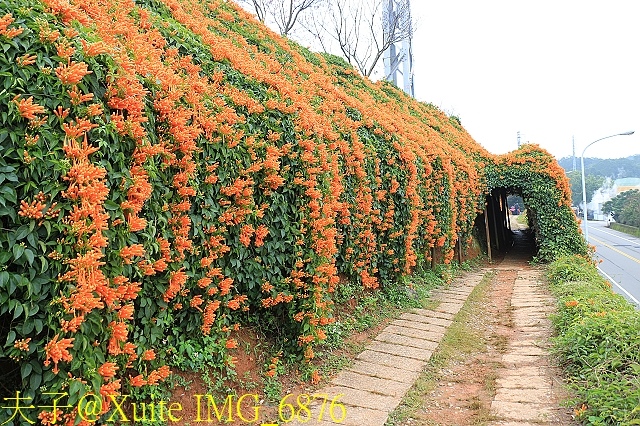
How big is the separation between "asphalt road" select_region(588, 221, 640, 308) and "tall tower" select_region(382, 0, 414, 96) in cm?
1152

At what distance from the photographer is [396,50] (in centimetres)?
2278

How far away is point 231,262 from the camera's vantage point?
3.63m

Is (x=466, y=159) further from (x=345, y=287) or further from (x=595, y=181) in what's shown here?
(x=595, y=181)

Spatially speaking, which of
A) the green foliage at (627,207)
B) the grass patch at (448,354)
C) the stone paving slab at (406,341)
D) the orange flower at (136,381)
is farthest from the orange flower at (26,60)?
the green foliage at (627,207)

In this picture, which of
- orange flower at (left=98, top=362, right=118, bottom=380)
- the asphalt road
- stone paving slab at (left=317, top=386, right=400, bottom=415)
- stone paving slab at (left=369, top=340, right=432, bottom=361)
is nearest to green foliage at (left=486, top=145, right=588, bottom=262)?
the asphalt road

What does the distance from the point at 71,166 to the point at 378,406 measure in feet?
9.27

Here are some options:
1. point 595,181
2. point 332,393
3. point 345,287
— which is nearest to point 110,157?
point 332,393

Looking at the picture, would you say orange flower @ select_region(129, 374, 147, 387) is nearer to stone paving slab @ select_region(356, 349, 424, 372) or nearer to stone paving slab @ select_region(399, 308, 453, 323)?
stone paving slab @ select_region(356, 349, 424, 372)

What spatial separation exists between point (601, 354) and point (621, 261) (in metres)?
29.2

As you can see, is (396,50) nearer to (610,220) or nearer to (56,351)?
(56,351)

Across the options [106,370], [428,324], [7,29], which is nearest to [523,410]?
[428,324]

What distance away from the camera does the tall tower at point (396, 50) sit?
19594 mm

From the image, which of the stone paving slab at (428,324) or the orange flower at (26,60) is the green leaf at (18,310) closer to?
the orange flower at (26,60)

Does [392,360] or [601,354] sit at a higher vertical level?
[601,354]
